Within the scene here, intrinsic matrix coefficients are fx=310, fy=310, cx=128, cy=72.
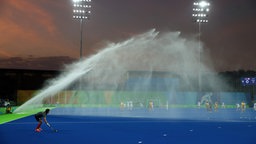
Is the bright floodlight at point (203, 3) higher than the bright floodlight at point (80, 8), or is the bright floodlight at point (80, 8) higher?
the bright floodlight at point (203, 3)

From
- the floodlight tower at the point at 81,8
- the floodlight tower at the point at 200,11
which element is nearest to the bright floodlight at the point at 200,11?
the floodlight tower at the point at 200,11

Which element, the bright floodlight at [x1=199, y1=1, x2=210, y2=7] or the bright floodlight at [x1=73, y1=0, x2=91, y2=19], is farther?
the bright floodlight at [x1=199, y1=1, x2=210, y2=7]

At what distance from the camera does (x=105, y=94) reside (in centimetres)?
6544

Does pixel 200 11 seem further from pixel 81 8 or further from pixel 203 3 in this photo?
pixel 81 8

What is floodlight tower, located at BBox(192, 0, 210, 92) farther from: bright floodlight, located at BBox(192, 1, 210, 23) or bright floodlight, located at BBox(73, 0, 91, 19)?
bright floodlight, located at BBox(73, 0, 91, 19)

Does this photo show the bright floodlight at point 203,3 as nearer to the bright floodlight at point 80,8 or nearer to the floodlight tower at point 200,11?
the floodlight tower at point 200,11

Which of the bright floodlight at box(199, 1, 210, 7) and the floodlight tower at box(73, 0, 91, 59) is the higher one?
the bright floodlight at box(199, 1, 210, 7)

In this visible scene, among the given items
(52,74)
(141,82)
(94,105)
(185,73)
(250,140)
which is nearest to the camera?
(250,140)

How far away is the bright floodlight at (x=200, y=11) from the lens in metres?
55.4

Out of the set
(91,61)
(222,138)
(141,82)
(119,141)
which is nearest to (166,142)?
(119,141)

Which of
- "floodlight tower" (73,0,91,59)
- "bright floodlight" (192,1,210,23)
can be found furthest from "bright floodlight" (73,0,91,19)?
"bright floodlight" (192,1,210,23)

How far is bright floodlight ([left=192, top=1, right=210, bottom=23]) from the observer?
5538 centimetres

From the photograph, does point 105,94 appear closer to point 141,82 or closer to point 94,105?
point 94,105

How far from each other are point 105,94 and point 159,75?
1416 centimetres
